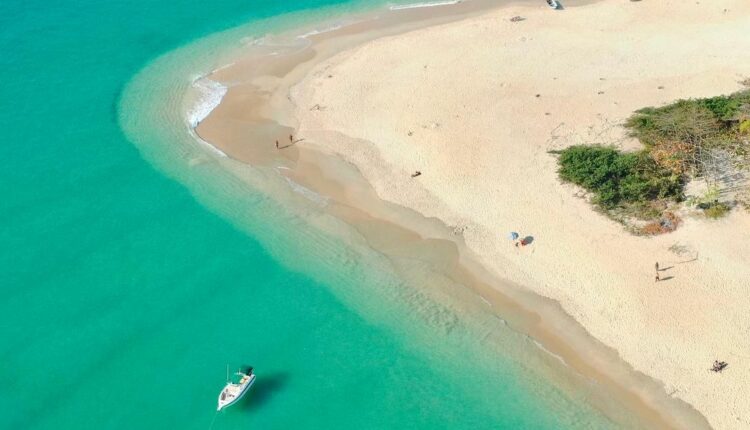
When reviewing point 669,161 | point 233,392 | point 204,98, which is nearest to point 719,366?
point 669,161

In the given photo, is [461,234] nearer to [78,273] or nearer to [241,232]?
[241,232]

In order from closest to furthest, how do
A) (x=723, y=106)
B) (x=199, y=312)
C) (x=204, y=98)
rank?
(x=199, y=312)
(x=723, y=106)
(x=204, y=98)

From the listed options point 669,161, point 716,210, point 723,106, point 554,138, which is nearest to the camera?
point 716,210

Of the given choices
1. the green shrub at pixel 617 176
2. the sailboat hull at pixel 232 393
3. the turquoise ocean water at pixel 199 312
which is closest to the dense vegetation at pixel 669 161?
the green shrub at pixel 617 176

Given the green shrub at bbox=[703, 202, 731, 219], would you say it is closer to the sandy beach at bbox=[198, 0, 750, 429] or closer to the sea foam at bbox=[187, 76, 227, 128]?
the sandy beach at bbox=[198, 0, 750, 429]

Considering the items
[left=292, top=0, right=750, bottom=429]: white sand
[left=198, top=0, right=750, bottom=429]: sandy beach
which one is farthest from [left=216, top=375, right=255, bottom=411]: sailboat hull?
[left=292, top=0, right=750, bottom=429]: white sand

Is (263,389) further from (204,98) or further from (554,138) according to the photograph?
(204,98)

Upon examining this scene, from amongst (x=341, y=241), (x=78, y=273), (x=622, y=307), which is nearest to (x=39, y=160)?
(x=78, y=273)
